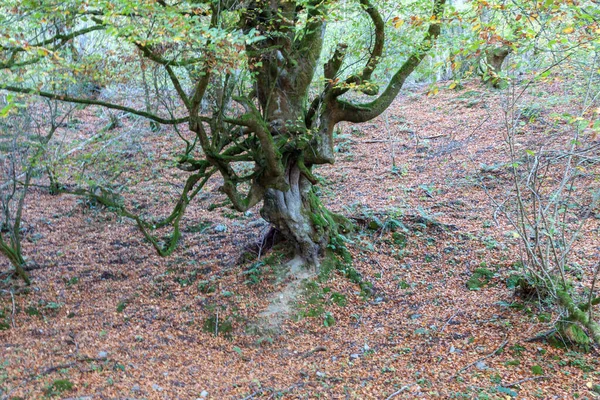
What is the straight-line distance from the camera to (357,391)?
505 cm

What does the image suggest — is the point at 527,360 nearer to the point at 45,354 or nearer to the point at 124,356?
the point at 124,356

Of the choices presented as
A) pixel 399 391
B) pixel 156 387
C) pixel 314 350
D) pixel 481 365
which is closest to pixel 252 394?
Answer: pixel 156 387

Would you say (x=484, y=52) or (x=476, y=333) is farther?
(x=476, y=333)

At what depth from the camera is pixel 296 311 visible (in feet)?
22.9

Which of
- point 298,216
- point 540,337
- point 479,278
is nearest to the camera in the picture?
point 540,337

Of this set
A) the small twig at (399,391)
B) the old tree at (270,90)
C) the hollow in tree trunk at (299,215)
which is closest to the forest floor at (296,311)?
the small twig at (399,391)

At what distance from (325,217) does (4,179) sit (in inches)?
260

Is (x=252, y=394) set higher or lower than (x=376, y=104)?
lower

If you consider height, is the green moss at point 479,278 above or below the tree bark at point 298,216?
below

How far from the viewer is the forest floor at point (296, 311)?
5.08 metres

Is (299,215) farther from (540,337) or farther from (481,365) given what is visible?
(540,337)

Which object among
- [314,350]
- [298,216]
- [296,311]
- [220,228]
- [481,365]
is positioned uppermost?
[298,216]

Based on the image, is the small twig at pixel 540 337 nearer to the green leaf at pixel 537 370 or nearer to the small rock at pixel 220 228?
the green leaf at pixel 537 370

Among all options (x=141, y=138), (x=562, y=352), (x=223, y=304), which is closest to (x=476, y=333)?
(x=562, y=352)
